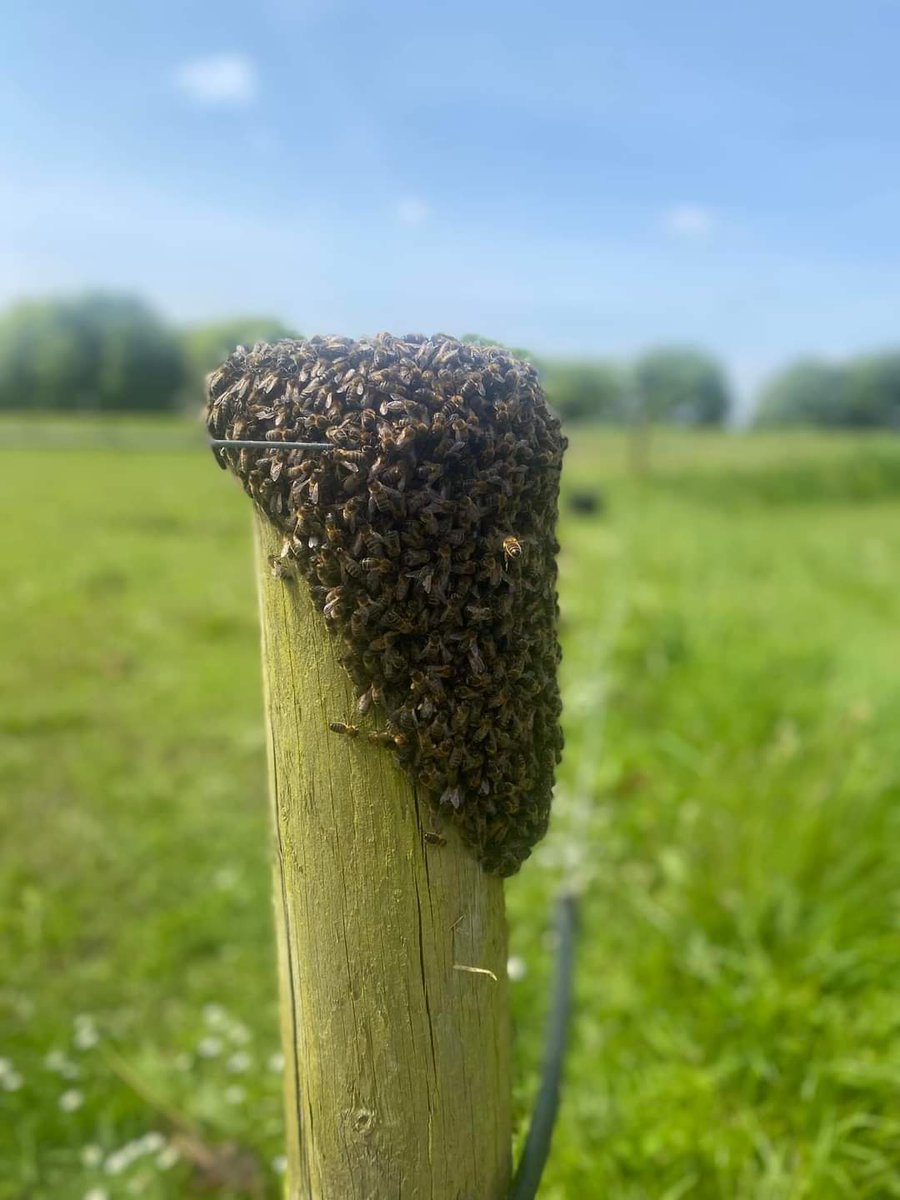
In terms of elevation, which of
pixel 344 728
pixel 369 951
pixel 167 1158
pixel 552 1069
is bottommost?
pixel 167 1158

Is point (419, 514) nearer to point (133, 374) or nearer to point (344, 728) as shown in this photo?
point (344, 728)

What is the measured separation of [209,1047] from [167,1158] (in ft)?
1.70

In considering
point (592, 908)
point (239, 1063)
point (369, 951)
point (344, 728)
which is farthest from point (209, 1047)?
point (344, 728)

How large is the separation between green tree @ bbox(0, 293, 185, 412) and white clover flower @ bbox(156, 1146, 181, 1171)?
19.4m

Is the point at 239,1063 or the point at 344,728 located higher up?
the point at 344,728

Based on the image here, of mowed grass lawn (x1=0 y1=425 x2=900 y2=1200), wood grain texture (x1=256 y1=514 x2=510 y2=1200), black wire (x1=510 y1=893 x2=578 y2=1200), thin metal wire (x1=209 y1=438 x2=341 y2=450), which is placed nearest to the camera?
thin metal wire (x1=209 y1=438 x2=341 y2=450)

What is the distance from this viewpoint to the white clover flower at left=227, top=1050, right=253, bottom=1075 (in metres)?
3.38

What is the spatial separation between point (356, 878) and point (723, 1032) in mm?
2410

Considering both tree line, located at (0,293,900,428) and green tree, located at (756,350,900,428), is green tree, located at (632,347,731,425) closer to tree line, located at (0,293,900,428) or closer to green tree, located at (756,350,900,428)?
tree line, located at (0,293,900,428)

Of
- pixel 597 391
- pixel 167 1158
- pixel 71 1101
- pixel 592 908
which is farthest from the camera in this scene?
pixel 597 391

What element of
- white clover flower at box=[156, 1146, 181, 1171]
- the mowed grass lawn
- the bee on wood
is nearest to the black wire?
the mowed grass lawn

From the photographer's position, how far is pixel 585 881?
4480 millimetres

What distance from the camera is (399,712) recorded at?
1.41 m

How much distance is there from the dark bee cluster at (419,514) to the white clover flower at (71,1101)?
257cm
